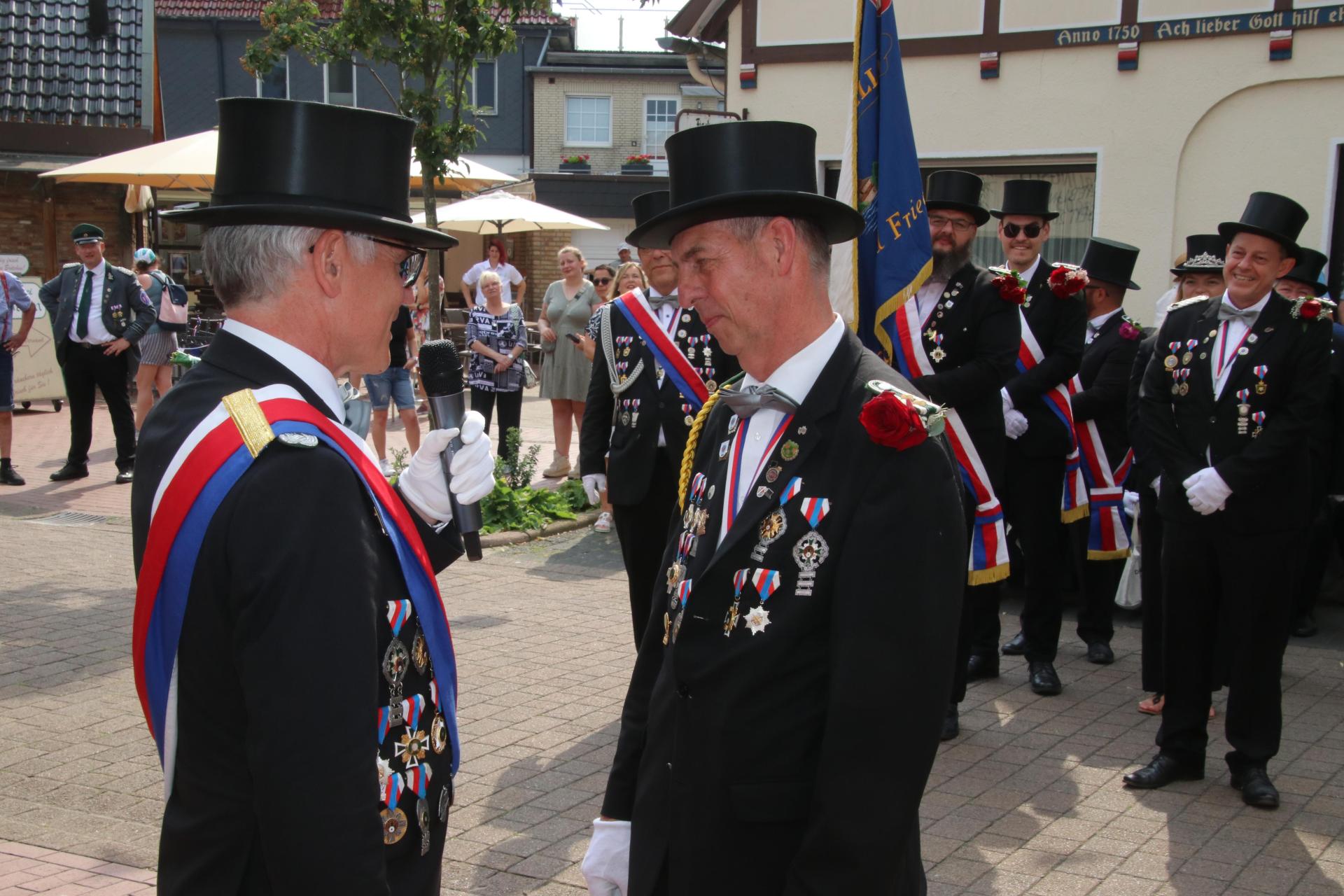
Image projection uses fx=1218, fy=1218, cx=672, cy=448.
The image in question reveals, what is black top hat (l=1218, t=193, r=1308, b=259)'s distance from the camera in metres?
4.80

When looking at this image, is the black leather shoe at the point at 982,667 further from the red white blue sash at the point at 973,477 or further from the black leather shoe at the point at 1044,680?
the red white blue sash at the point at 973,477

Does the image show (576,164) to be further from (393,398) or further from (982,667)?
(982,667)

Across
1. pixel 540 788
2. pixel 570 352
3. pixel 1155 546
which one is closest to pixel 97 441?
pixel 570 352

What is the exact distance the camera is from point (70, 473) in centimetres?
1188

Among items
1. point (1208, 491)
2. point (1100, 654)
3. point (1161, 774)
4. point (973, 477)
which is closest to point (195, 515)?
point (1208, 491)

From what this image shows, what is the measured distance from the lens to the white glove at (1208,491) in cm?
470

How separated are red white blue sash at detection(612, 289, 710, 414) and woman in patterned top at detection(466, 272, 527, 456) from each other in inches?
255

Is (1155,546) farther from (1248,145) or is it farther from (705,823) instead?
(1248,145)

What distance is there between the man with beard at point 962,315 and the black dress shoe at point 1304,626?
3.14 meters

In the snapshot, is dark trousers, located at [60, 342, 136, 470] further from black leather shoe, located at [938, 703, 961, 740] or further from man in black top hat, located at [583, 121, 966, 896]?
man in black top hat, located at [583, 121, 966, 896]

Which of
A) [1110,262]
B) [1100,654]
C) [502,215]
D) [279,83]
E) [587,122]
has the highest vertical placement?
[279,83]

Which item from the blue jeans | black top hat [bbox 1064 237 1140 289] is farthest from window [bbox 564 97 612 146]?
black top hat [bbox 1064 237 1140 289]

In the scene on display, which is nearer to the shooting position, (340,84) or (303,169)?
(303,169)

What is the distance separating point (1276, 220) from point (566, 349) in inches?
310
